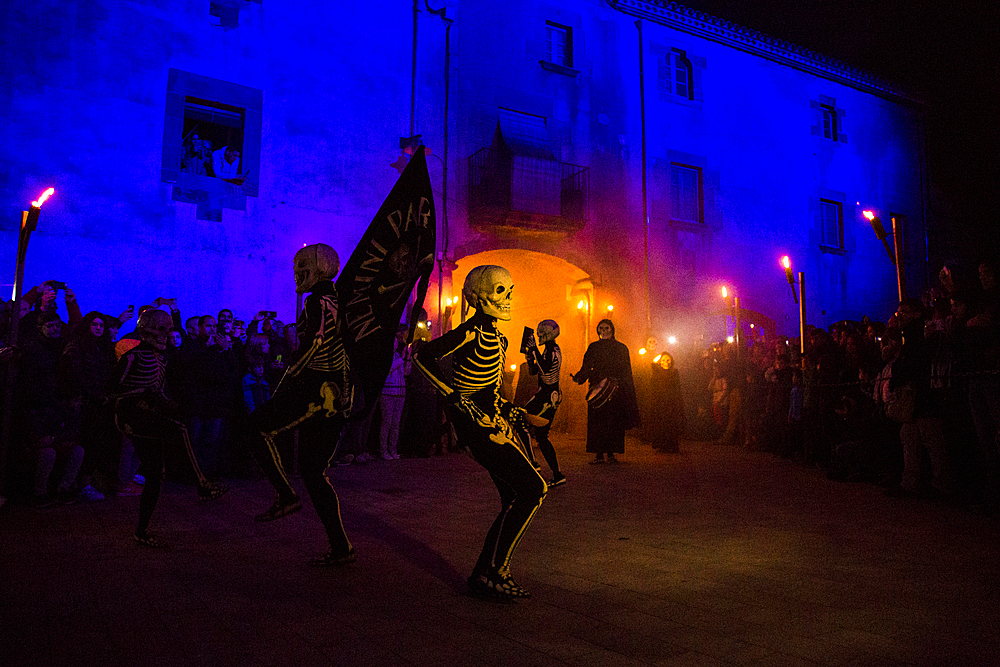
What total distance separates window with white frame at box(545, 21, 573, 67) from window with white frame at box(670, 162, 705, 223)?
4.17 meters

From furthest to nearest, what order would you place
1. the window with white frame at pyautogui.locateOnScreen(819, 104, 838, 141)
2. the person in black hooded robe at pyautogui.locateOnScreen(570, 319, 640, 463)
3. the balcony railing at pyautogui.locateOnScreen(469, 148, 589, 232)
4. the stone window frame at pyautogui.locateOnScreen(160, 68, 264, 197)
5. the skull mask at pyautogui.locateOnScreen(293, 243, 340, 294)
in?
the window with white frame at pyautogui.locateOnScreen(819, 104, 838, 141)
the balcony railing at pyautogui.locateOnScreen(469, 148, 589, 232)
the stone window frame at pyautogui.locateOnScreen(160, 68, 264, 197)
the person in black hooded robe at pyautogui.locateOnScreen(570, 319, 640, 463)
the skull mask at pyautogui.locateOnScreen(293, 243, 340, 294)

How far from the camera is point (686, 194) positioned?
20141 millimetres

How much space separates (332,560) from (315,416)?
3.32ft

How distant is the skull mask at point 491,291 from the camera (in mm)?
4465

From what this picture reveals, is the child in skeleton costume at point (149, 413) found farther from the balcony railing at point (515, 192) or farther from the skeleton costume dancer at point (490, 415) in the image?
the balcony railing at point (515, 192)

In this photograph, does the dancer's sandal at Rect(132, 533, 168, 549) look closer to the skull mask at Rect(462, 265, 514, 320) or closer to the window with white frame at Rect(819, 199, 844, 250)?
the skull mask at Rect(462, 265, 514, 320)

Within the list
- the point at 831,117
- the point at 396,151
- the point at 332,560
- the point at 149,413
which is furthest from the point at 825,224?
the point at 149,413

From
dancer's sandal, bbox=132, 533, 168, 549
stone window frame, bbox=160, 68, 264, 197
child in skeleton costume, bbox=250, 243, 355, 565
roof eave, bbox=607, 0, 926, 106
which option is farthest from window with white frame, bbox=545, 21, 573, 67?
dancer's sandal, bbox=132, 533, 168, 549

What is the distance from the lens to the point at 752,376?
48.4 feet

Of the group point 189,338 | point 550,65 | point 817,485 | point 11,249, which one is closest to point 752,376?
point 817,485

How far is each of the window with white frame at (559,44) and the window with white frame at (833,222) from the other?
976 cm

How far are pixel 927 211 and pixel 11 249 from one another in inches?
Answer: 1015

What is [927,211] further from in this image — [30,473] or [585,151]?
[30,473]

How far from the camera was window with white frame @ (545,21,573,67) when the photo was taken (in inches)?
725
